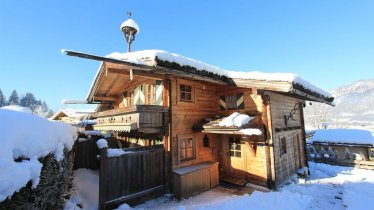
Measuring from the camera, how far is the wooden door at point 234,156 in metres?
10.7

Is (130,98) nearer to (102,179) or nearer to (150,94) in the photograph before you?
(150,94)

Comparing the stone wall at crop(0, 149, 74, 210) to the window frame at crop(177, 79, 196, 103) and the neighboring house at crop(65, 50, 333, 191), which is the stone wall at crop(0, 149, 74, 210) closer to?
the neighboring house at crop(65, 50, 333, 191)

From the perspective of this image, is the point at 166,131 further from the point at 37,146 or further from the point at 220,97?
the point at 37,146

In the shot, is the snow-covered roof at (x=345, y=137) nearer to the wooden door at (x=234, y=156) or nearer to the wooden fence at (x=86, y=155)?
the wooden door at (x=234, y=156)

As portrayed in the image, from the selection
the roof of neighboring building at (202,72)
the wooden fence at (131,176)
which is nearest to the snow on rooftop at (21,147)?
the roof of neighboring building at (202,72)

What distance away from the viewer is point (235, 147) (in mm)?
11070

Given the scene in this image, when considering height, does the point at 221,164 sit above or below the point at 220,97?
below

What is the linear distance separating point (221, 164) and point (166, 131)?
4.42m

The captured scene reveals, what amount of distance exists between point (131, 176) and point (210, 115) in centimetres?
565

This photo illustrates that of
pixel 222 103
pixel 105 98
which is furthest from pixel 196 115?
pixel 105 98

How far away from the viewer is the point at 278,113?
10797mm

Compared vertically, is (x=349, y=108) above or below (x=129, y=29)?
below

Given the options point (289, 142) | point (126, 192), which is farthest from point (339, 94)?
point (126, 192)

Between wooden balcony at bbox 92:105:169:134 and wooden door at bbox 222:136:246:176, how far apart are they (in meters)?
4.30
